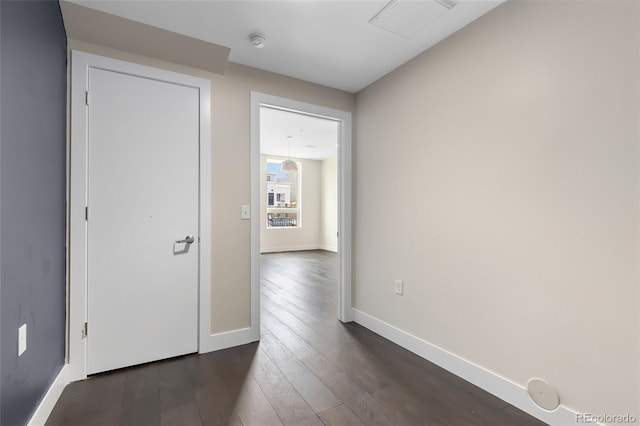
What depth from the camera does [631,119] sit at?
4.36 feet

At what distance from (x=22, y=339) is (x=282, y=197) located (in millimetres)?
7013

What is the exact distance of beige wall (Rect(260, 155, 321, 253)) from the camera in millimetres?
7980

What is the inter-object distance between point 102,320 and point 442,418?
2.30 m

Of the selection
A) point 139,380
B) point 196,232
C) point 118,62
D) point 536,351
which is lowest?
point 139,380

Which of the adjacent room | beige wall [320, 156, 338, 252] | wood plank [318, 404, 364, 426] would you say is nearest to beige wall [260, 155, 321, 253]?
beige wall [320, 156, 338, 252]

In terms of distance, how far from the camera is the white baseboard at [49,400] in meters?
1.47

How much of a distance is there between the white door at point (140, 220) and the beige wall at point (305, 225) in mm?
5526

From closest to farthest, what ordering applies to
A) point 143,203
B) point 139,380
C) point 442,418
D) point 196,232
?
point 442,418
point 139,380
point 143,203
point 196,232

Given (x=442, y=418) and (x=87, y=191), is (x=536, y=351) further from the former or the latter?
(x=87, y=191)

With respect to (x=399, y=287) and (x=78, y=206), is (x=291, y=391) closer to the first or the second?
(x=399, y=287)

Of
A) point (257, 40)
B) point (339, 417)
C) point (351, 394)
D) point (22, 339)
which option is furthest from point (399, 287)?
point (22, 339)

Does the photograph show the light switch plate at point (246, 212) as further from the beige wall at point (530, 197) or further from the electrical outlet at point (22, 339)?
the electrical outlet at point (22, 339)

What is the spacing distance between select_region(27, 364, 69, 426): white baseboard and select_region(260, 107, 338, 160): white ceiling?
10.4 ft

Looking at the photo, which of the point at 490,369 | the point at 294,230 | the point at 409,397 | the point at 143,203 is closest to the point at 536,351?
the point at 490,369
